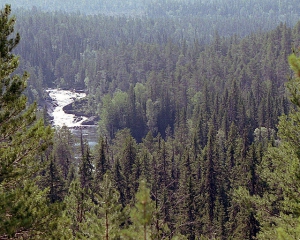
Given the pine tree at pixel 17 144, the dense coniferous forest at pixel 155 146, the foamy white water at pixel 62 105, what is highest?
the pine tree at pixel 17 144

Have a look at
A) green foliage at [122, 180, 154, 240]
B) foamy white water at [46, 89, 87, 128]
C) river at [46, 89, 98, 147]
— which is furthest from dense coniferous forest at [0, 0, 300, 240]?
foamy white water at [46, 89, 87, 128]

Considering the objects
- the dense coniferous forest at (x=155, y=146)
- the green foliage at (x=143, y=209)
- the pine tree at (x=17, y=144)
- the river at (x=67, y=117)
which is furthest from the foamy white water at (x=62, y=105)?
the green foliage at (x=143, y=209)

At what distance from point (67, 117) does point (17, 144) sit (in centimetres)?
11226

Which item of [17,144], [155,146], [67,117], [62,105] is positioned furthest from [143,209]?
[62,105]

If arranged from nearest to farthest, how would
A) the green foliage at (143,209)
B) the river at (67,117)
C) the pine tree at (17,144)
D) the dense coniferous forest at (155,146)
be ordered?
the green foliage at (143,209), the pine tree at (17,144), the dense coniferous forest at (155,146), the river at (67,117)

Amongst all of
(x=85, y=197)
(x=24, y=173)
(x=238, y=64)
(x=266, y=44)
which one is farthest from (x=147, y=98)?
(x=24, y=173)

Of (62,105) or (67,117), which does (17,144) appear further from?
(62,105)

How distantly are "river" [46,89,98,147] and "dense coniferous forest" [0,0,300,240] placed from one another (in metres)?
3.90

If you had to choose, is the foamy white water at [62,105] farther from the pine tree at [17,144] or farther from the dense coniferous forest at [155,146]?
the pine tree at [17,144]

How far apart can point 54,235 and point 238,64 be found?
393 ft

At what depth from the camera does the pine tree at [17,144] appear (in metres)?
14.8

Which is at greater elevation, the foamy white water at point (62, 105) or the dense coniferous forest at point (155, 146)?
the dense coniferous forest at point (155, 146)

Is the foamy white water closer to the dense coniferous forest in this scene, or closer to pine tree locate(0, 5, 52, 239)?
the dense coniferous forest

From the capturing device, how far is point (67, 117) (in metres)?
126
